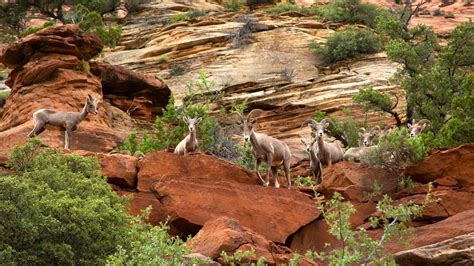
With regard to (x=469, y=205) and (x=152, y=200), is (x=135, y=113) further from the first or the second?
(x=469, y=205)

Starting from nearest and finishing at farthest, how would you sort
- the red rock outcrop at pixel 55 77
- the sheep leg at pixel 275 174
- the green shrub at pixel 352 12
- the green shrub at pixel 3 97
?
1. the sheep leg at pixel 275 174
2. the red rock outcrop at pixel 55 77
3. the green shrub at pixel 3 97
4. the green shrub at pixel 352 12

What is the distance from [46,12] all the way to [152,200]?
1444 inches

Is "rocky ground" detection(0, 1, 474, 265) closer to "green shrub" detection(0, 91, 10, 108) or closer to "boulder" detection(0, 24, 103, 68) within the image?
"boulder" detection(0, 24, 103, 68)

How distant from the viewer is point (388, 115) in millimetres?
33469

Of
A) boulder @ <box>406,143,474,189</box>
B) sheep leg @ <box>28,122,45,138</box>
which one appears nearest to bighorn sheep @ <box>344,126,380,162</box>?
boulder @ <box>406,143,474,189</box>

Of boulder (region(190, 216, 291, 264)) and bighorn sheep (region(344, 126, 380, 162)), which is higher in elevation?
boulder (region(190, 216, 291, 264))

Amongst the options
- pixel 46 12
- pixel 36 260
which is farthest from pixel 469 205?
pixel 46 12

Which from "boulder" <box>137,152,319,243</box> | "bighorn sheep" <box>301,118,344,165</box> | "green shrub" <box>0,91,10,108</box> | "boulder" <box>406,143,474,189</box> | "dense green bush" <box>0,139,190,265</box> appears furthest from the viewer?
"green shrub" <box>0,91,10,108</box>

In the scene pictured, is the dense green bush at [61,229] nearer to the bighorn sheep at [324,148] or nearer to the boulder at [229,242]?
the boulder at [229,242]

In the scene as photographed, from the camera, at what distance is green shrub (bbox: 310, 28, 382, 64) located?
134 ft

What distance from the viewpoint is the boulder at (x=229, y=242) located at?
1286cm

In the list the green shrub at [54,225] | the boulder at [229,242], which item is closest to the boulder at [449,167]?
the boulder at [229,242]

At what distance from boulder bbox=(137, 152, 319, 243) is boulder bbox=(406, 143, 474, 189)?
250 centimetres

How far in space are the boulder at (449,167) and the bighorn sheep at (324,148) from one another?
2675 millimetres
